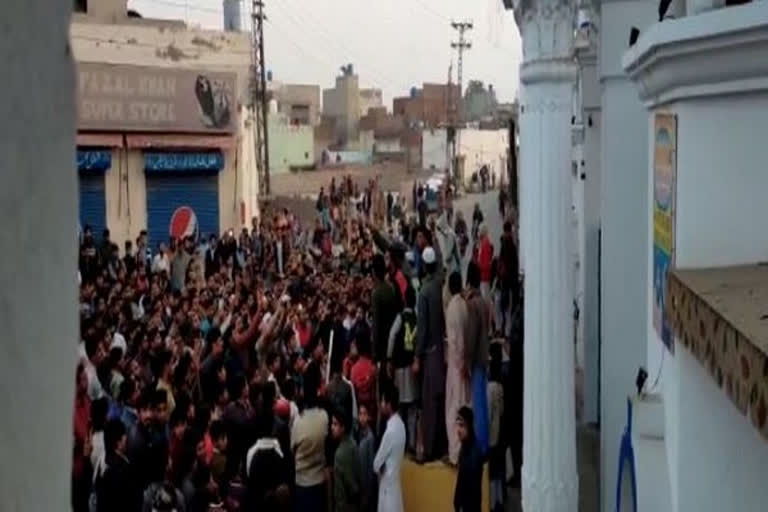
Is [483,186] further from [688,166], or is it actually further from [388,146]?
[688,166]

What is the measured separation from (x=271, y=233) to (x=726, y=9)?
18721mm

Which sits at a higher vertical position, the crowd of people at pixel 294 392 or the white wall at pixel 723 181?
the white wall at pixel 723 181

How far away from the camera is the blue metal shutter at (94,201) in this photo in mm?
23594

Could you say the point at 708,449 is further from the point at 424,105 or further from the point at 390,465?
the point at 424,105

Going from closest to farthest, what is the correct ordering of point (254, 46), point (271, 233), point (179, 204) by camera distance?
point (271, 233), point (179, 204), point (254, 46)

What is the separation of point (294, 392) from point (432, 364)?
118 centimetres

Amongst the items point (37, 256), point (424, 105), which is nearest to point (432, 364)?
point (37, 256)

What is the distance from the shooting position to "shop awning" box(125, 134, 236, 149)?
2475 cm

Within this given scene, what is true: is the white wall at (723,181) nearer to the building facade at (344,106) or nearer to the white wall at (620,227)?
the white wall at (620,227)

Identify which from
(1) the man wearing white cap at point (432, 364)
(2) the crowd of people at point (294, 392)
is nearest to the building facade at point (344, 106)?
(2) the crowd of people at point (294, 392)

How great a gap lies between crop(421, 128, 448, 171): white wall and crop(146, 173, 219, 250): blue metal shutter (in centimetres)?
4129

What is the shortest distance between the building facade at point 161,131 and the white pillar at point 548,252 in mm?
18353

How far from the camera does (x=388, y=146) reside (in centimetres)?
7562

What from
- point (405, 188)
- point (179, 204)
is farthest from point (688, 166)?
point (405, 188)
